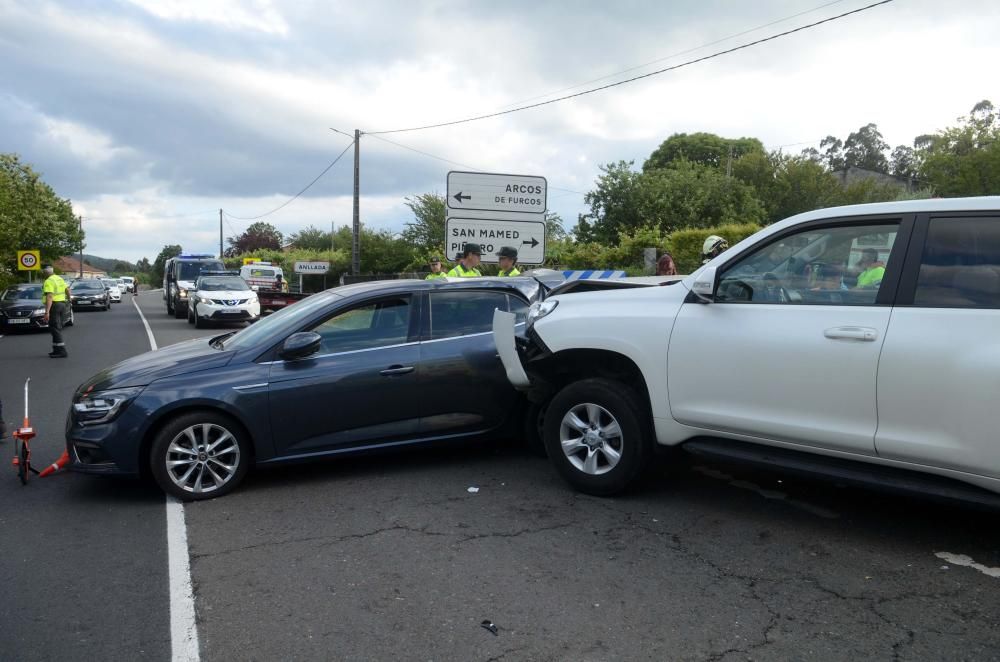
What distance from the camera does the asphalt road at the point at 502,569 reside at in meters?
3.37

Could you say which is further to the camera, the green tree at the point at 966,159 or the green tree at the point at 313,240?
the green tree at the point at 313,240

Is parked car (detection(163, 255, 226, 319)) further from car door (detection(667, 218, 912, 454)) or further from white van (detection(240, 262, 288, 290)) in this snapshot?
car door (detection(667, 218, 912, 454))

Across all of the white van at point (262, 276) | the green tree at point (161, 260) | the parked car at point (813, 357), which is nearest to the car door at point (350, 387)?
the parked car at point (813, 357)

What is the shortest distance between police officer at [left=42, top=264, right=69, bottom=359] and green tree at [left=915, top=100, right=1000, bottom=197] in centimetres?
3655

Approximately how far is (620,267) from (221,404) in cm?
1933

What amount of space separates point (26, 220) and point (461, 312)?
30.8 meters

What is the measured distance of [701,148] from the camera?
5816 centimetres

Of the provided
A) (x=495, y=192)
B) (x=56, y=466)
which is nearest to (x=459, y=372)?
(x=56, y=466)

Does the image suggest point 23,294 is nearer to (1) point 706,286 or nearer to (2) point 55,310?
(2) point 55,310

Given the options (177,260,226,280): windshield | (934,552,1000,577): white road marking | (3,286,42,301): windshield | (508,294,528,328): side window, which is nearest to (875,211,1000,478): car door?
(934,552,1000,577): white road marking

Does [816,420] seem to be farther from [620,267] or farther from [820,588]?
[620,267]

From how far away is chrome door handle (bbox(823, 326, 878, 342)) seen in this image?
4.06m

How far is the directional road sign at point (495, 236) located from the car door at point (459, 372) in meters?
7.70

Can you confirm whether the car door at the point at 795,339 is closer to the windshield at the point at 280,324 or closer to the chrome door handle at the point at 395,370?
the chrome door handle at the point at 395,370
